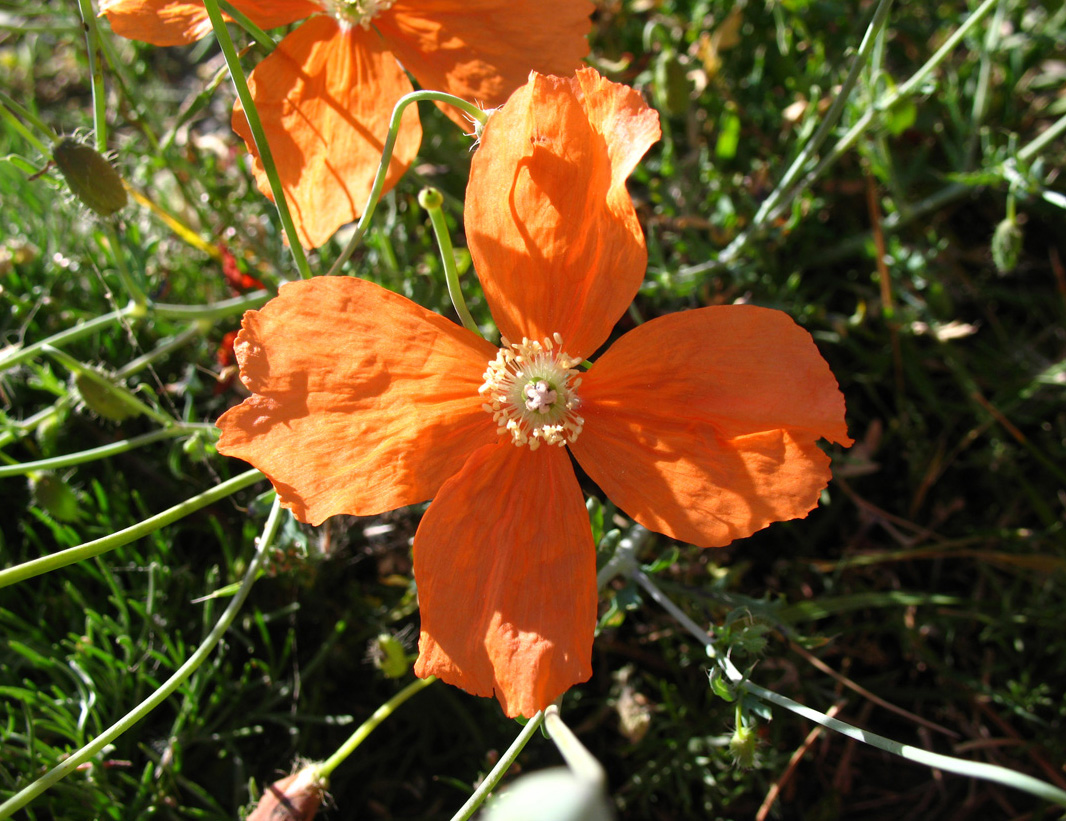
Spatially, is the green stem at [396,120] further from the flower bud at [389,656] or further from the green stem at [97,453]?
the flower bud at [389,656]

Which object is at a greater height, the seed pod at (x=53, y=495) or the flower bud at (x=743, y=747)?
the seed pod at (x=53, y=495)

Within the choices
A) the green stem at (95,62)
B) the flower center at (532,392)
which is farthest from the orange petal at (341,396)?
the green stem at (95,62)

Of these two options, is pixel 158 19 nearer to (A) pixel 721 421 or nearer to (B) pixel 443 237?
(B) pixel 443 237

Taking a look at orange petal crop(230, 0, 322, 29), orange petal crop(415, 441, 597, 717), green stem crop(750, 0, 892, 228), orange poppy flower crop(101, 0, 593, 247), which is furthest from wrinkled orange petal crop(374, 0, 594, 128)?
orange petal crop(415, 441, 597, 717)

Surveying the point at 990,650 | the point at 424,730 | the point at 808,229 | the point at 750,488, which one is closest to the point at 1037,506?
the point at 990,650

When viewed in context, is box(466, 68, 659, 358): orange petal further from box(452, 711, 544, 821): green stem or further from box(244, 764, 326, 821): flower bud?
box(244, 764, 326, 821): flower bud

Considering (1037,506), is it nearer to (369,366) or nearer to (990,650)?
(990,650)
